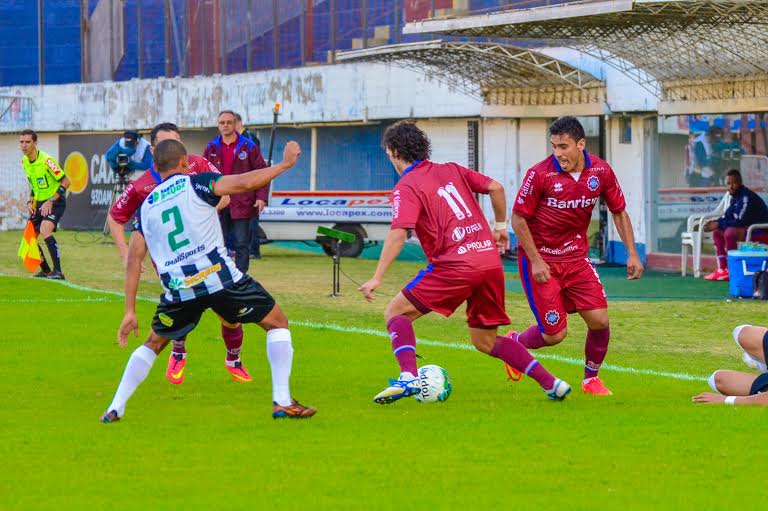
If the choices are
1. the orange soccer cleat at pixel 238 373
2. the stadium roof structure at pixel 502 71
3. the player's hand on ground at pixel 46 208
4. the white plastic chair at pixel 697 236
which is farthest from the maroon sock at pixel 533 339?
the stadium roof structure at pixel 502 71

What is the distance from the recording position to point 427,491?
6422mm

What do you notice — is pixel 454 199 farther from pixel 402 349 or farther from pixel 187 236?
pixel 187 236

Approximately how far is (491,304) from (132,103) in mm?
36014

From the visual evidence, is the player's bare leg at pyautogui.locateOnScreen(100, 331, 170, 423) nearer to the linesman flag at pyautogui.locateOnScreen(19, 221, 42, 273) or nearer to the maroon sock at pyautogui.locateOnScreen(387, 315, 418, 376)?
the maroon sock at pyautogui.locateOnScreen(387, 315, 418, 376)

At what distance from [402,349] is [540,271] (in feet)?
4.08

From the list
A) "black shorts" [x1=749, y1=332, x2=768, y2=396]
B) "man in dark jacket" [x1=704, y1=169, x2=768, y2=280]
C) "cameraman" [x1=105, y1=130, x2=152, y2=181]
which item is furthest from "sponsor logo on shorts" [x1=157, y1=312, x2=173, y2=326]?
"cameraman" [x1=105, y1=130, x2=152, y2=181]

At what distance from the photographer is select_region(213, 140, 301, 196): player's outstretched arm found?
809cm

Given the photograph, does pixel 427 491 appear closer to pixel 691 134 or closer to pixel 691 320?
pixel 691 320

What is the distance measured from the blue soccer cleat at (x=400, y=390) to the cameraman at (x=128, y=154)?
57.7 ft

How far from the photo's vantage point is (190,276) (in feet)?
27.7

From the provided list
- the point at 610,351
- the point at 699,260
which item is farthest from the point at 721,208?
the point at 610,351

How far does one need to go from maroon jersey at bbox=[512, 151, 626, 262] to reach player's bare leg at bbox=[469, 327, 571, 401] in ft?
3.21

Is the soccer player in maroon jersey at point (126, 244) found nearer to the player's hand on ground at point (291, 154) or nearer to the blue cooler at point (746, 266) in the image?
the player's hand on ground at point (291, 154)

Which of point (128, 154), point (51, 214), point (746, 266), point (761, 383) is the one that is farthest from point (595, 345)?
point (128, 154)
